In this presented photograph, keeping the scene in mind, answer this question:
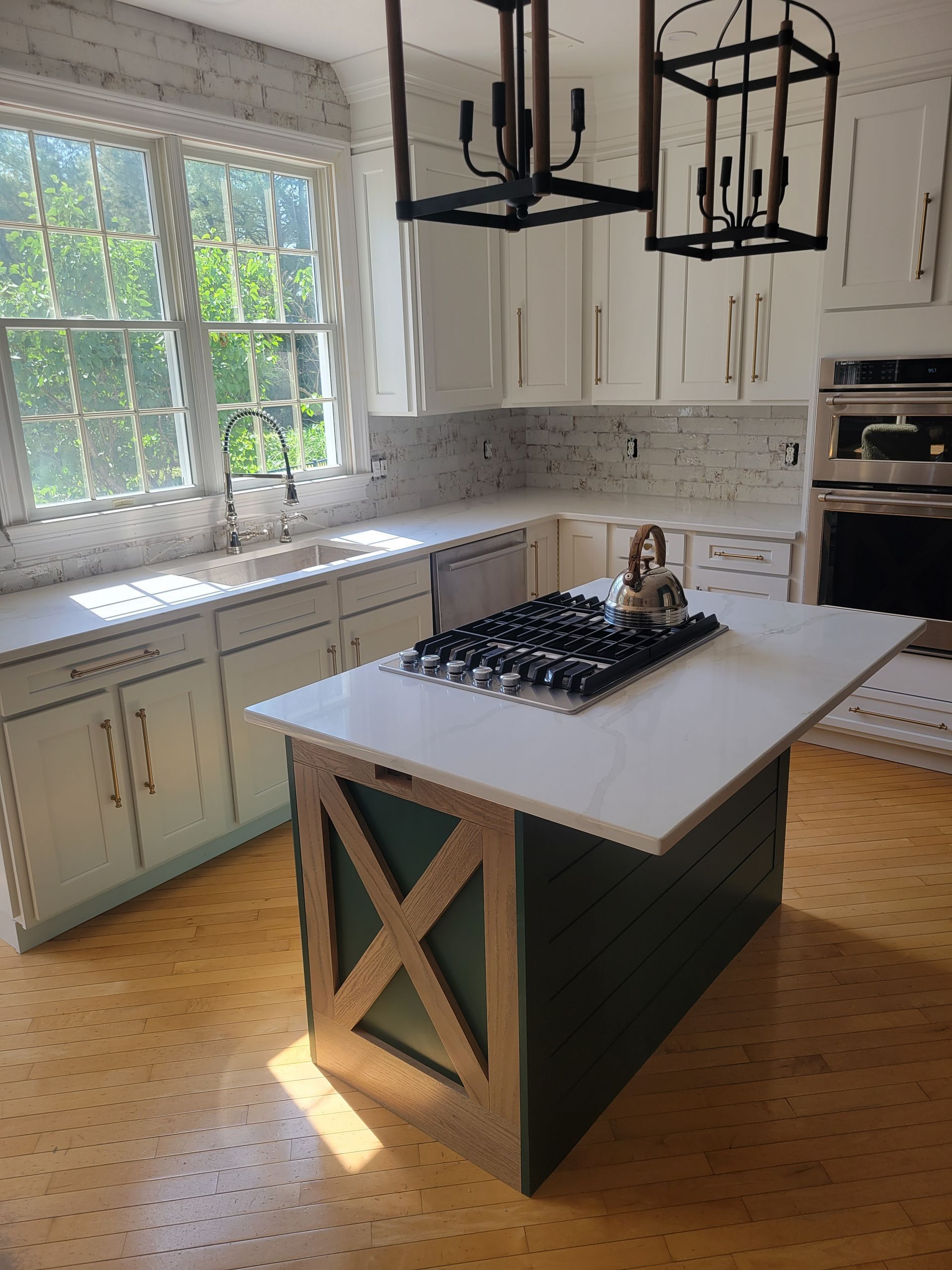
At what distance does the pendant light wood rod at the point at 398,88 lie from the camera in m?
1.40

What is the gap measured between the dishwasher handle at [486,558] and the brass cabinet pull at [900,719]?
1629 mm

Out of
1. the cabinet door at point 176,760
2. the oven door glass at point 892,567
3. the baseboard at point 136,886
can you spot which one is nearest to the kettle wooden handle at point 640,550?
the cabinet door at point 176,760

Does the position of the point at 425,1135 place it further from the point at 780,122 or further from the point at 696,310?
the point at 696,310

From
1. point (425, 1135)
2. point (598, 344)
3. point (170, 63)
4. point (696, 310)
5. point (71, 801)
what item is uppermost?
point (170, 63)

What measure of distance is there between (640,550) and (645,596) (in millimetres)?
121

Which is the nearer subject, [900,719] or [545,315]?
[900,719]

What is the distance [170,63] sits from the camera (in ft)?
11.1

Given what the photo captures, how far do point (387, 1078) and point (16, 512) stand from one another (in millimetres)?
2264

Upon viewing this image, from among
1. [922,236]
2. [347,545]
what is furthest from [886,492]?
[347,545]

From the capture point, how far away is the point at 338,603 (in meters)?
3.57

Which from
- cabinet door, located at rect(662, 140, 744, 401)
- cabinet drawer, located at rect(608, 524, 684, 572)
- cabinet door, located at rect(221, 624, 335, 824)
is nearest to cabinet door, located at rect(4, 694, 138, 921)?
cabinet door, located at rect(221, 624, 335, 824)

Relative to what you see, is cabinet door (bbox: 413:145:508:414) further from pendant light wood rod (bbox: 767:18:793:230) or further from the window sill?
pendant light wood rod (bbox: 767:18:793:230)

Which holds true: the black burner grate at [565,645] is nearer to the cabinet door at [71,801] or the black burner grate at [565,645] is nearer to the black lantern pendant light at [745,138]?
the black lantern pendant light at [745,138]

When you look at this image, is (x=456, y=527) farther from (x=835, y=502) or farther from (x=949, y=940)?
(x=949, y=940)
